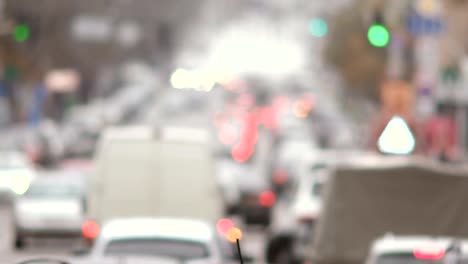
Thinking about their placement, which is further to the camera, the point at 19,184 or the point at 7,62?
the point at 7,62

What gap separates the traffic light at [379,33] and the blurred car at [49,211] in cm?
564

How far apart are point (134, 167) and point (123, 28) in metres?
98.7

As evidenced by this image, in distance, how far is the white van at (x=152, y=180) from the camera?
25234 mm

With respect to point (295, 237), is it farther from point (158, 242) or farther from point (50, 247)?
point (158, 242)

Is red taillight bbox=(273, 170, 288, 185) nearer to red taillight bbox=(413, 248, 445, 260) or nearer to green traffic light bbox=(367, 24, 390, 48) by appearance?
green traffic light bbox=(367, 24, 390, 48)

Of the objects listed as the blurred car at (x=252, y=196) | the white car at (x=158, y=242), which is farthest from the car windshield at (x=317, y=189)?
the white car at (x=158, y=242)

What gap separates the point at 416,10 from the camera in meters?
54.5

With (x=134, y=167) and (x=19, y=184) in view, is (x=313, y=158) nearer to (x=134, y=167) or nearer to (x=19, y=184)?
(x=134, y=167)

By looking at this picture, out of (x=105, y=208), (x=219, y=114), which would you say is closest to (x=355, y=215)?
(x=105, y=208)

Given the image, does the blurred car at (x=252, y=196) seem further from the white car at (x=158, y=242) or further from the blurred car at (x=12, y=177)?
the white car at (x=158, y=242)

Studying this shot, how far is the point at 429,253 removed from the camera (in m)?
12.9

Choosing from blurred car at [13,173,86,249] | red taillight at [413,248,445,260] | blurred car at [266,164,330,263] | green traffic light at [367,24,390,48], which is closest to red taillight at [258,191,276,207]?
blurred car at [13,173,86,249]

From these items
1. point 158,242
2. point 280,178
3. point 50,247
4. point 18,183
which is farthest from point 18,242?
point 280,178

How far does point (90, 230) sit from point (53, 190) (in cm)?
972
